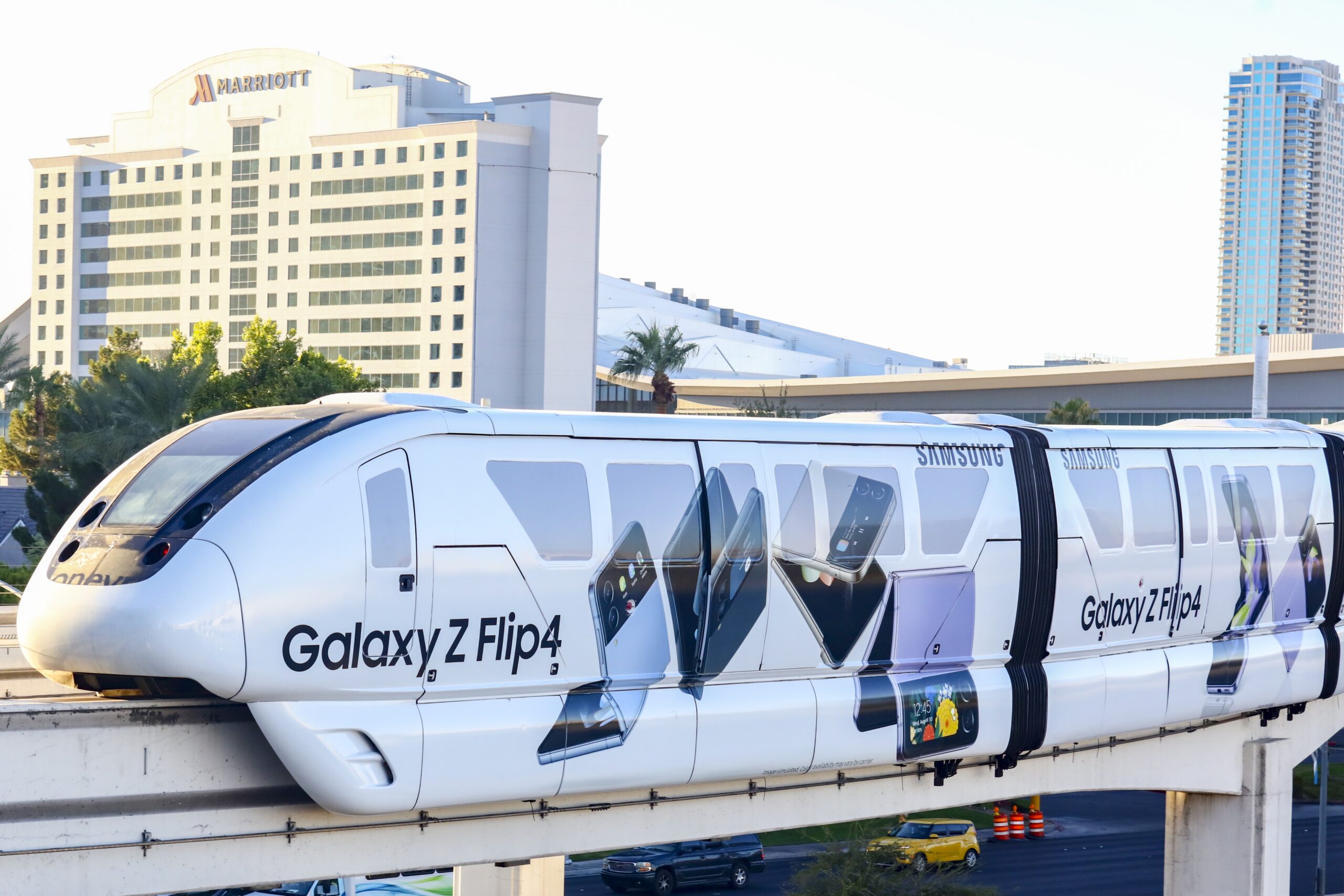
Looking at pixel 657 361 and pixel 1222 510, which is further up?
pixel 657 361

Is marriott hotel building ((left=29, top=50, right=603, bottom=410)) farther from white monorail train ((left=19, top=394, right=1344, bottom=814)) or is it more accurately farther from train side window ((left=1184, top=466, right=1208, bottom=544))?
white monorail train ((left=19, top=394, right=1344, bottom=814))

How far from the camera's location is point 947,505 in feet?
48.2

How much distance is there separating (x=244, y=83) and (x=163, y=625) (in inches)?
4009

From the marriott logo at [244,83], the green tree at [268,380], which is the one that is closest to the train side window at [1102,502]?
the green tree at [268,380]

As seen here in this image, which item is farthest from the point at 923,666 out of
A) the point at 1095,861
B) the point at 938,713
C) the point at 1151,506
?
the point at 1095,861

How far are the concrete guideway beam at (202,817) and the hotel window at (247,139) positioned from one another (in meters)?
97.7

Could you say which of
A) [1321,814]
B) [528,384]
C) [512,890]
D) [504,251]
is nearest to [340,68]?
[504,251]

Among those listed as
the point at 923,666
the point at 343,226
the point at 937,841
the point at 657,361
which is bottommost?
the point at 937,841

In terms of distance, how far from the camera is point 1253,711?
20031 mm

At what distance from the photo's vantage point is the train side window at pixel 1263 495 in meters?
18.9

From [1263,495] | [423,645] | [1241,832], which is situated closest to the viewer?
[423,645]

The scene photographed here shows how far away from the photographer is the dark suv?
115 ft

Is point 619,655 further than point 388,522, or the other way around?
point 619,655

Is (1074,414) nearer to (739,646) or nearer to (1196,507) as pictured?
(1196,507)
